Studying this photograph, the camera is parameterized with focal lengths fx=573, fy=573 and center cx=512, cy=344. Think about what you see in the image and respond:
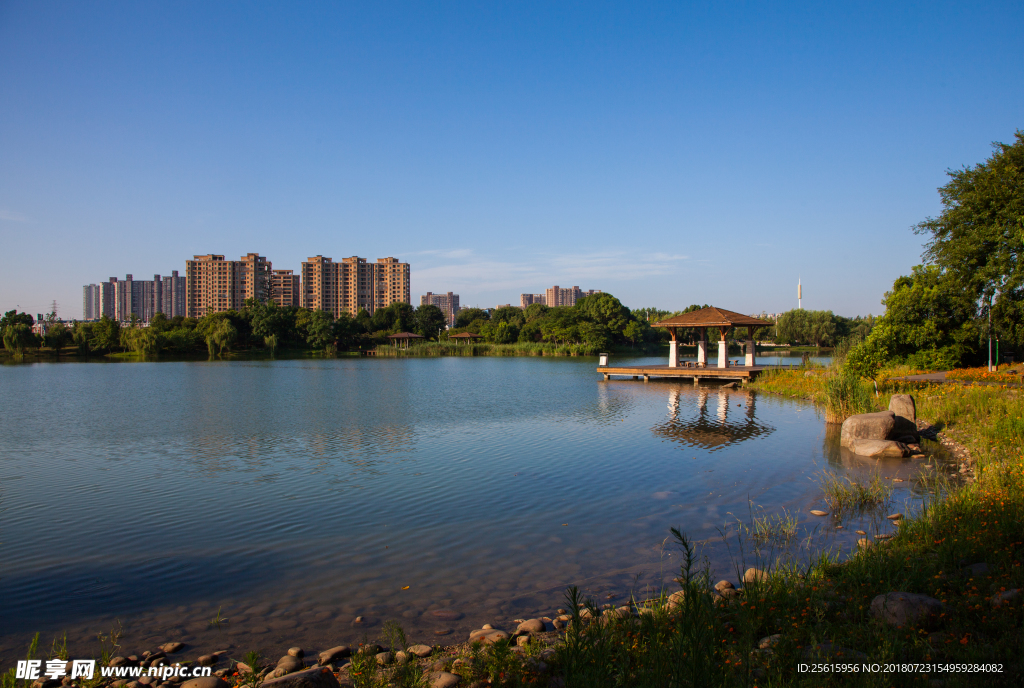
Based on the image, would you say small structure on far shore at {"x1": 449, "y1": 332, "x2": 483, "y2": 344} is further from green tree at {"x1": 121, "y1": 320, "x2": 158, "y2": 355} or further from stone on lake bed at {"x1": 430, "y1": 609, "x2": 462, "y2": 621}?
stone on lake bed at {"x1": 430, "y1": 609, "x2": 462, "y2": 621}

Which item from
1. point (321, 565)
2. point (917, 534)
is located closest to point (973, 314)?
point (917, 534)

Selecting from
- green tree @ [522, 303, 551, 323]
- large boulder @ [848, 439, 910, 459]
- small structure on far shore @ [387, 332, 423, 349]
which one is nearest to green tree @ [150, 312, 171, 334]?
small structure on far shore @ [387, 332, 423, 349]

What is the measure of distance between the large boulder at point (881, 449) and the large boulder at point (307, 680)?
495 inches

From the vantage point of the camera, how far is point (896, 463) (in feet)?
38.4

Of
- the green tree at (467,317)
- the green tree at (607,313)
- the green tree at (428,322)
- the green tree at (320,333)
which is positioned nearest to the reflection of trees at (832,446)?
the green tree at (607,313)

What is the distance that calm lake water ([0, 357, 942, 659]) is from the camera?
18.9 ft

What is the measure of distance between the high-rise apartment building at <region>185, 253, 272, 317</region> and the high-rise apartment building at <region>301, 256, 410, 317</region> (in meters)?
12.2

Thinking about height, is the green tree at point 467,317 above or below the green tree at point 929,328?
above

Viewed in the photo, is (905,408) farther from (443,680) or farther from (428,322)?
(428,322)

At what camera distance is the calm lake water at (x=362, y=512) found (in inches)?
227

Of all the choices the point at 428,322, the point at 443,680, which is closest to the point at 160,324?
the point at 428,322

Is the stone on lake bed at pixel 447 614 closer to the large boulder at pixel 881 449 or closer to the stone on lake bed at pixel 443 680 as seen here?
the stone on lake bed at pixel 443 680

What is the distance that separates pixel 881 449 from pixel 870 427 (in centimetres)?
92

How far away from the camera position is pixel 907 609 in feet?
13.4
